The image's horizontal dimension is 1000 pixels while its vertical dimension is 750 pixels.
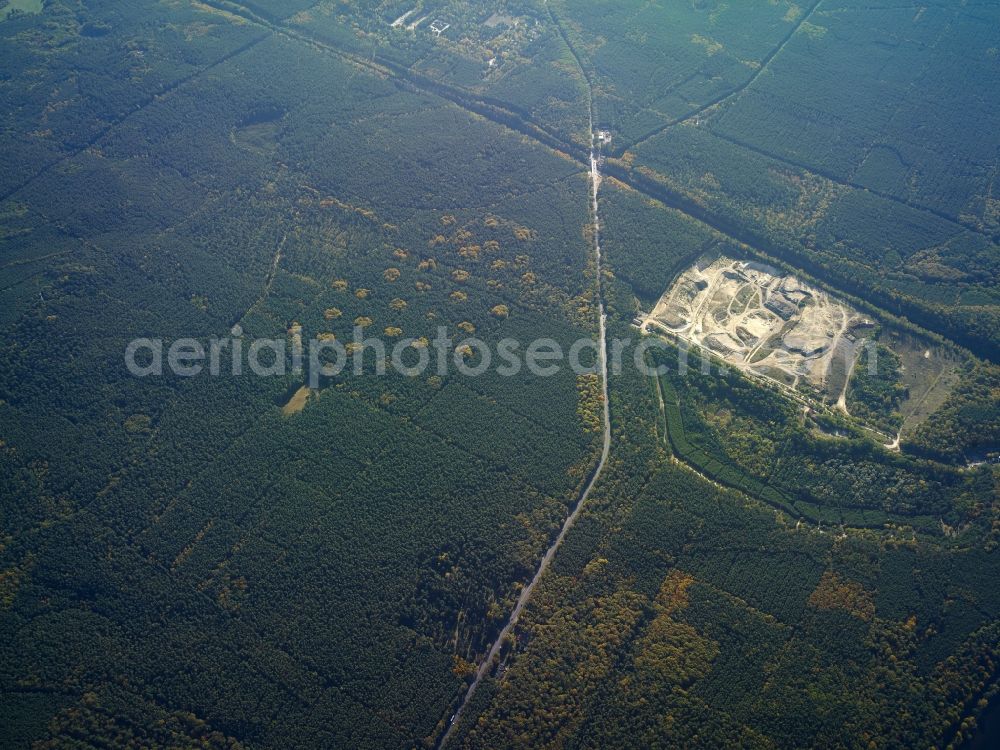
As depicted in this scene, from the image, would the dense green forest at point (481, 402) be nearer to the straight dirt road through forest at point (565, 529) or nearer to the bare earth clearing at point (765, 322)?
the straight dirt road through forest at point (565, 529)

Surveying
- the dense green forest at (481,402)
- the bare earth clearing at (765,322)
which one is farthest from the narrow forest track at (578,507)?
the bare earth clearing at (765,322)

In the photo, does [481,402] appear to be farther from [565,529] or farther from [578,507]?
[565,529]

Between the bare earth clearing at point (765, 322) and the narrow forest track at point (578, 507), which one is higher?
the bare earth clearing at point (765, 322)

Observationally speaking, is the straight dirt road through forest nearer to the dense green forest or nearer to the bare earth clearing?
the dense green forest

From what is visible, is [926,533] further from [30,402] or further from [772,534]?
[30,402]

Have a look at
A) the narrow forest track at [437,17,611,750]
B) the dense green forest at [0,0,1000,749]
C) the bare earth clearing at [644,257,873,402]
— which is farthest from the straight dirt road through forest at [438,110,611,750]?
the bare earth clearing at [644,257,873,402]

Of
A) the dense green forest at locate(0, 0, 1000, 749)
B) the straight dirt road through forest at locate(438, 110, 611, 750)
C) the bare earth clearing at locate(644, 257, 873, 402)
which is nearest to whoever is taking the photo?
the straight dirt road through forest at locate(438, 110, 611, 750)

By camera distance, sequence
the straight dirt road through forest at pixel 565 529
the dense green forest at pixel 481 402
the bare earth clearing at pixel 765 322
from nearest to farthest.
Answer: the straight dirt road through forest at pixel 565 529
the dense green forest at pixel 481 402
the bare earth clearing at pixel 765 322

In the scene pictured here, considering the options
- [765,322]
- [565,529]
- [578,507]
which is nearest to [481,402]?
[578,507]
